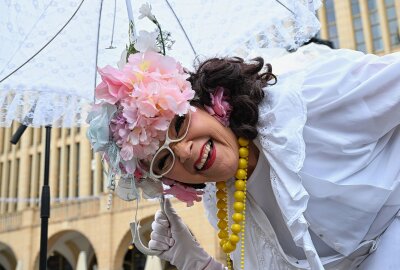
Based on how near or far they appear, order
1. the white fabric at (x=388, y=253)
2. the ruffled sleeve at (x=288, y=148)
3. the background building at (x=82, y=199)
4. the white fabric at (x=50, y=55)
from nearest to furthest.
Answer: the ruffled sleeve at (x=288, y=148) → the white fabric at (x=388, y=253) → the white fabric at (x=50, y=55) → the background building at (x=82, y=199)

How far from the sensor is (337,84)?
1.78 meters

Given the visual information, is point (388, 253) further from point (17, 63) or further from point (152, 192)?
point (17, 63)

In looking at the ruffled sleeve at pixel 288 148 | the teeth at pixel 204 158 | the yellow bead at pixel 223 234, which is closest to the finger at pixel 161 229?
the yellow bead at pixel 223 234

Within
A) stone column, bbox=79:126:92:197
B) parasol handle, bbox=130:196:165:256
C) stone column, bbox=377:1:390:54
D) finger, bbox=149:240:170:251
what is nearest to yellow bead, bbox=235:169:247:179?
parasol handle, bbox=130:196:165:256

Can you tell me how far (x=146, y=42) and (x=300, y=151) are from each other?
2.05 feet

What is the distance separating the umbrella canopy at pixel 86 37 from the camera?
2.38 meters

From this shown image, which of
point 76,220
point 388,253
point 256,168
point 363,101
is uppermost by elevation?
point 363,101

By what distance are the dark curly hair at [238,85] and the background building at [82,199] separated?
11151 millimetres

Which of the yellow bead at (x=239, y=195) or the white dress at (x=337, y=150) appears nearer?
the white dress at (x=337, y=150)

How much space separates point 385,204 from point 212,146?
2.00 ft

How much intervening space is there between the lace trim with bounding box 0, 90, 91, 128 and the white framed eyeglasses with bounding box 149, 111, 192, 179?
3.01 feet

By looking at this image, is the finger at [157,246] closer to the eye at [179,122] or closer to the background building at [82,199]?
the eye at [179,122]

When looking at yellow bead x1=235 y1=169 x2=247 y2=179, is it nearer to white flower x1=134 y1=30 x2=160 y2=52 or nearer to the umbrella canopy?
white flower x1=134 y1=30 x2=160 y2=52

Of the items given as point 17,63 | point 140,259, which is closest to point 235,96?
point 17,63
